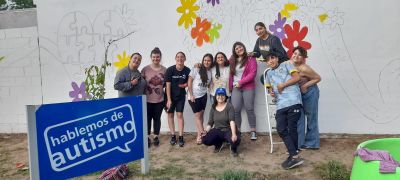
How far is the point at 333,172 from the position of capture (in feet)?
13.2

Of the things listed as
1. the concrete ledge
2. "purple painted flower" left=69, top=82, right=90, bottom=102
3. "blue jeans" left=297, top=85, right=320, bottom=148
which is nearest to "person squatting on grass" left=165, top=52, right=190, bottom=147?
"blue jeans" left=297, top=85, right=320, bottom=148

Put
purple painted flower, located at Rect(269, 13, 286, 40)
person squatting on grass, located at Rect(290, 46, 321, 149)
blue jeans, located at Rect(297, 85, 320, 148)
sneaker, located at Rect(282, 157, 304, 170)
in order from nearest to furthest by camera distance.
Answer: sneaker, located at Rect(282, 157, 304, 170) → person squatting on grass, located at Rect(290, 46, 321, 149) → blue jeans, located at Rect(297, 85, 320, 148) → purple painted flower, located at Rect(269, 13, 286, 40)

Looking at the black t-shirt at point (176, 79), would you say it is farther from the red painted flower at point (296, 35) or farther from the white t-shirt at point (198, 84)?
the red painted flower at point (296, 35)

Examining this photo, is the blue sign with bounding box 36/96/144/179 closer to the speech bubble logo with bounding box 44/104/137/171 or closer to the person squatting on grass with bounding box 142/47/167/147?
the speech bubble logo with bounding box 44/104/137/171

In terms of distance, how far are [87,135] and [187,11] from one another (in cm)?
317

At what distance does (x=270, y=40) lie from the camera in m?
5.48

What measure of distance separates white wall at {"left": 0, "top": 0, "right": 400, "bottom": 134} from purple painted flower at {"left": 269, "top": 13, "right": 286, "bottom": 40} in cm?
8

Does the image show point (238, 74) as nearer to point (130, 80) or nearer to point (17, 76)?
point (130, 80)

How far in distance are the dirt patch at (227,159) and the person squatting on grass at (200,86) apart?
1.95 ft

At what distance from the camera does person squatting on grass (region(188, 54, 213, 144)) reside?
18.6 feet

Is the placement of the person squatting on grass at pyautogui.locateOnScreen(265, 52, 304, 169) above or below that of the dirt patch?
above

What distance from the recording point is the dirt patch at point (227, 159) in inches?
177

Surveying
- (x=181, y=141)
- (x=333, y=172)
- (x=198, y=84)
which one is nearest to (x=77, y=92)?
(x=181, y=141)

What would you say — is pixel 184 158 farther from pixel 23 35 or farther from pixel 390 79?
pixel 23 35
